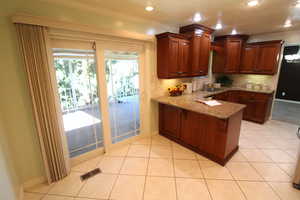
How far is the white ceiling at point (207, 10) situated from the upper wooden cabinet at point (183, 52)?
0.27m

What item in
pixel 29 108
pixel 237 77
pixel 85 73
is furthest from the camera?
pixel 237 77

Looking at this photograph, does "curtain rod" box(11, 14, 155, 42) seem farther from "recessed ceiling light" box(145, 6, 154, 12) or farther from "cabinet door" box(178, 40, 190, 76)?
"cabinet door" box(178, 40, 190, 76)

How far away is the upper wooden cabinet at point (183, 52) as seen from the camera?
9.53 ft

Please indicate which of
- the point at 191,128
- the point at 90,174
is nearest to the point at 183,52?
the point at 191,128

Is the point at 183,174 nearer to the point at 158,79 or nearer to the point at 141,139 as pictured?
the point at 141,139

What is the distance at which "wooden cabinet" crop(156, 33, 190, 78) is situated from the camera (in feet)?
9.41

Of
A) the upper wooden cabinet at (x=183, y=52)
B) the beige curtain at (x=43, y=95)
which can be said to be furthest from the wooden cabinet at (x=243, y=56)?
the beige curtain at (x=43, y=95)

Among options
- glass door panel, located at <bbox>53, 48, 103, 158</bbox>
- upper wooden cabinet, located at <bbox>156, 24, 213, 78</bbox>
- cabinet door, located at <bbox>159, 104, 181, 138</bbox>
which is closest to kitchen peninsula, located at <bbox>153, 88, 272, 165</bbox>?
cabinet door, located at <bbox>159, 104, 181, 138</bbox>

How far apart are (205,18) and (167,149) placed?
271cm

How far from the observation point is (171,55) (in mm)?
2908

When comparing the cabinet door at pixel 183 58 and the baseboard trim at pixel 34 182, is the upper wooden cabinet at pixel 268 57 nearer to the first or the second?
the cabinet door at pixel 183 58

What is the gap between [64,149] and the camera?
2.14 metres

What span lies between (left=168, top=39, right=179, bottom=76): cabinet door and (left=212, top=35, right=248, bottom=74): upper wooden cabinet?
1920 millimetres

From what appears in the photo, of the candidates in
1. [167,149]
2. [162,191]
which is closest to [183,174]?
[162,191]
